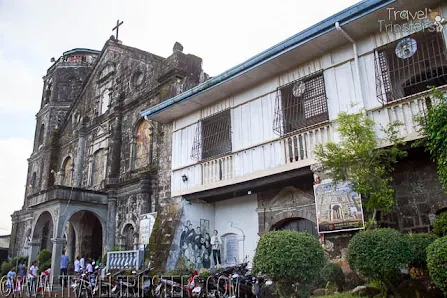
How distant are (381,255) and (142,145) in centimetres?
1161

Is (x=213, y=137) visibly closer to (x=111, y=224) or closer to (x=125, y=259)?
(x=125, y=259)

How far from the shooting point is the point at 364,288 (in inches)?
263

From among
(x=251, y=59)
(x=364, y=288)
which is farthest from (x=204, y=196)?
(x=364, y=288)

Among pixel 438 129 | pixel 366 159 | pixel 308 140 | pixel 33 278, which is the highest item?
pixel 308 140

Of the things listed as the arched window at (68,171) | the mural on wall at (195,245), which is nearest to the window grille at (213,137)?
the mural on wall at (195,245)

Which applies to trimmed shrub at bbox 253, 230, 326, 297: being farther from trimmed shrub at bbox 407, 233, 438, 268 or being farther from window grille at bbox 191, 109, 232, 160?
window grille at bbox 191, 109, 232, 160

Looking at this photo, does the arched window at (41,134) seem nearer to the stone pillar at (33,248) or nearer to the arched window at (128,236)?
the stone pillar at (33,248)

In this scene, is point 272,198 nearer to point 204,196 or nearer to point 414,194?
point 204,196

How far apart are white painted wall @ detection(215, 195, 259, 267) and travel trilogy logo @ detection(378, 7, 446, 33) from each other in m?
5.68

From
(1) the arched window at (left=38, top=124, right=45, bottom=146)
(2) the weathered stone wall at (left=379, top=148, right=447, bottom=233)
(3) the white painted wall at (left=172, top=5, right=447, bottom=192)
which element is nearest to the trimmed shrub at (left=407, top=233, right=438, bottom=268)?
(2) the weathered stone wall at (left=379, top=148, right=447, bottom=233)

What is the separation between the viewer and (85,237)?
17328mm

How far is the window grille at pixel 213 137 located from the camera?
11242 millimetres

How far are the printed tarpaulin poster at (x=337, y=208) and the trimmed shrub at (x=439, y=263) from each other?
201 centimetres

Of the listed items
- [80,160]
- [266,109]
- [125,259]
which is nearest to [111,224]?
[125,259]
